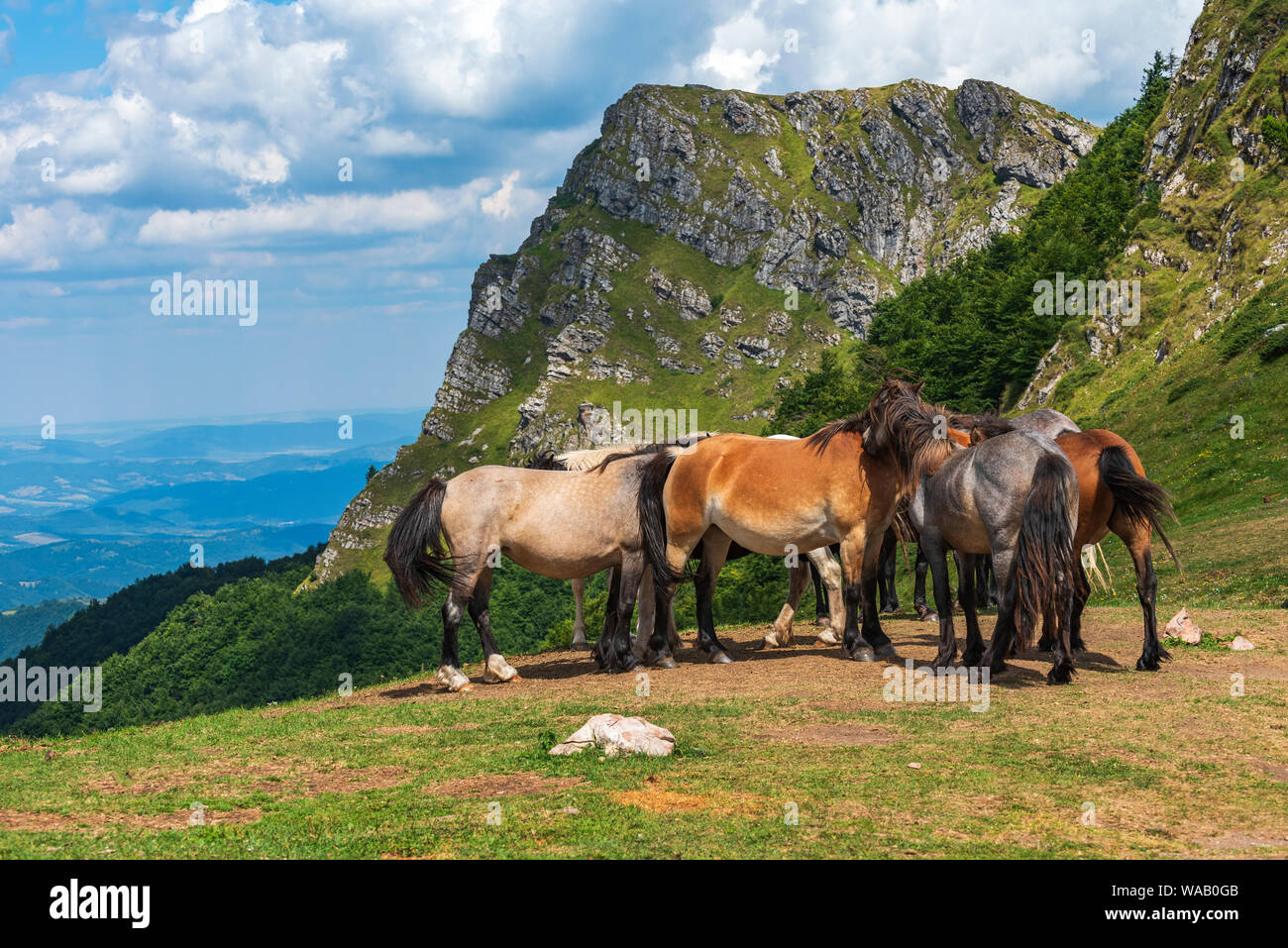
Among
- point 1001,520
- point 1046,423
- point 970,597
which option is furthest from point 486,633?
point 1046,423

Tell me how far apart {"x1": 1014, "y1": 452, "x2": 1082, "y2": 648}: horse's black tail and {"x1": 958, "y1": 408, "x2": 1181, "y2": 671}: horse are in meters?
1.40

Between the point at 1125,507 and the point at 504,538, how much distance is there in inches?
345

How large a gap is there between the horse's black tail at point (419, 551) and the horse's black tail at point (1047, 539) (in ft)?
26.1

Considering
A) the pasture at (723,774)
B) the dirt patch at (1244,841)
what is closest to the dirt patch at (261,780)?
the pasture at (723,774)

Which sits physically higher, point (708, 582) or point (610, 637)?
point (708, 582)

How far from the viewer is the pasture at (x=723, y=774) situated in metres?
7.46

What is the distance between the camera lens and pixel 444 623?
49.2ft

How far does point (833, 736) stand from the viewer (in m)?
11.0

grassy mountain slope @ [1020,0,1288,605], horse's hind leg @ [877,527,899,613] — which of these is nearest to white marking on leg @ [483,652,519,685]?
horse's hind leg @ [877,527,899,613]

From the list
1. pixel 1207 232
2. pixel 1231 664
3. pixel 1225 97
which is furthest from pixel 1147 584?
pixel 1225 97

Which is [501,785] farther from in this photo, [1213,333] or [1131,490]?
[1213,333]

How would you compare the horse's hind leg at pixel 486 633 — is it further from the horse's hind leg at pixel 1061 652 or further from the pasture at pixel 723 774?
the horse's hind leg at pixel 1061 652
